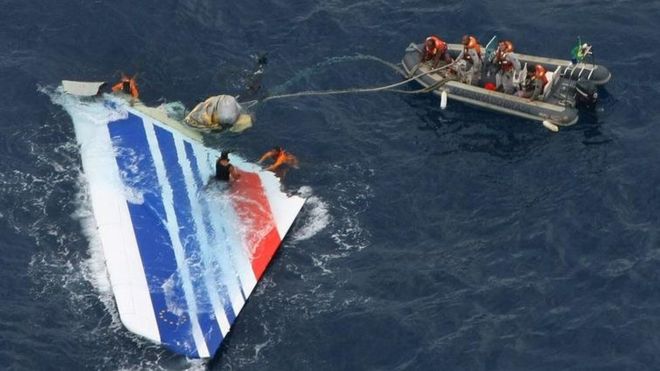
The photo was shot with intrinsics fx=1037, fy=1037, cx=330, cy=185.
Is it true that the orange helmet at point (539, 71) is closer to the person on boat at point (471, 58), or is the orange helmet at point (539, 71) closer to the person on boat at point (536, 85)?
the person on boat at point (536, 85)

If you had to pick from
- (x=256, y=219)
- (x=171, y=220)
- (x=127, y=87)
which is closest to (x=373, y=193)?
(x=256, y=219)

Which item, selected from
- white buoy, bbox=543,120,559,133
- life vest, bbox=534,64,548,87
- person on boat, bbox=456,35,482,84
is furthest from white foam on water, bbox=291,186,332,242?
life vest, bbox=534,64,548,87

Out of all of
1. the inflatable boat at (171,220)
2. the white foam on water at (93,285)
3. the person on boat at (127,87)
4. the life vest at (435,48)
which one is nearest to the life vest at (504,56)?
the life vest at (435,48)

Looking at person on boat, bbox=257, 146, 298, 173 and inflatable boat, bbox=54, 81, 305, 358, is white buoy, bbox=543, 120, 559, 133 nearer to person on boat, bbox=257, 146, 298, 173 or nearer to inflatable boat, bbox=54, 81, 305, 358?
person on boat, bbox=257, 146, 298, 173

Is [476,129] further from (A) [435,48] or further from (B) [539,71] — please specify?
(A) [435,48]

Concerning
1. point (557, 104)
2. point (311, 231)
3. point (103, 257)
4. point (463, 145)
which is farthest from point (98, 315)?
point (557, 104)
